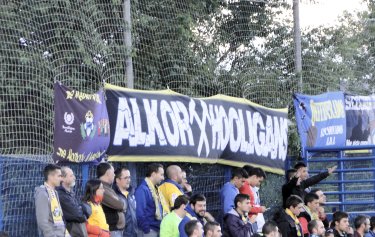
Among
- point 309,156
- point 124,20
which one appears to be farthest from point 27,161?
point 309,156

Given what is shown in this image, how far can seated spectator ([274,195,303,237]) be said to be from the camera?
50.9 feet

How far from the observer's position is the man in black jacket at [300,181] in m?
17.0

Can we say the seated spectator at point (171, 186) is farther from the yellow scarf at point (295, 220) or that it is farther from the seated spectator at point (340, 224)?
the seated spectator at point (340, 224)

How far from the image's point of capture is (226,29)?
17875 millimetres

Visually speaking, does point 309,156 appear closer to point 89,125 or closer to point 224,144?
point 224,144

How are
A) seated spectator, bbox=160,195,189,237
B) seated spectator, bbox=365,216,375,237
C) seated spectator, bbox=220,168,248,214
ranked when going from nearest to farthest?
seated spectator, bbox=160,195,189,237 < seated spectator, bbox=220,168,248,214 < seated spectator, bbox=365,216,375,237

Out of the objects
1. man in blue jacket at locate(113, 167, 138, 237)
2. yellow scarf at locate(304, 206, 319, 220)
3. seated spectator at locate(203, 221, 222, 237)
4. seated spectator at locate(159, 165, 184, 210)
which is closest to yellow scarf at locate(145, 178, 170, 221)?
seated spectator at locate(159, 165, 184, 210)

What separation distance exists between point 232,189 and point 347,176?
213 inches

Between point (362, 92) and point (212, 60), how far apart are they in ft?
15.7

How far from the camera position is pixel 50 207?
11.7m

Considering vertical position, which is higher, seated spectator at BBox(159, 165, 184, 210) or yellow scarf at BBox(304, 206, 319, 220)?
seated spectator at BBox(159, 165, 184, 210)

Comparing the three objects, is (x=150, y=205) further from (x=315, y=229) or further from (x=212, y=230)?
(x=315, y=229)

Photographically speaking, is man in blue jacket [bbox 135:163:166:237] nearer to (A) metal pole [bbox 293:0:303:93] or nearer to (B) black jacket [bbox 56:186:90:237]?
(B) black jacket [bbox 56:186:90:237]

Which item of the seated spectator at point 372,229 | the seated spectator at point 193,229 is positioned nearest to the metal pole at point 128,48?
the seated spectator at point 193,229
